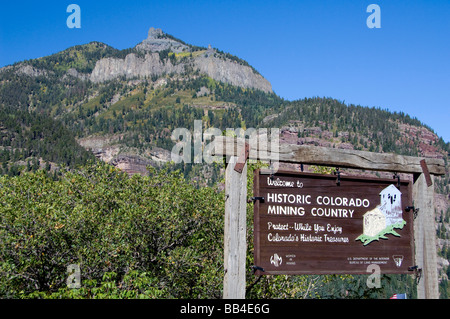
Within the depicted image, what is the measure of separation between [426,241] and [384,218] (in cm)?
106

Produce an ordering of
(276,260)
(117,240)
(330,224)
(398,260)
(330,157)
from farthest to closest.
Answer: (117,240) < (398,260) < (330,157) < (330,224) < (276,260)

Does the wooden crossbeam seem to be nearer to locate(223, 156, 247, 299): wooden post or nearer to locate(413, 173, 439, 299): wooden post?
locate(223, 156, 247, 299): wooden post

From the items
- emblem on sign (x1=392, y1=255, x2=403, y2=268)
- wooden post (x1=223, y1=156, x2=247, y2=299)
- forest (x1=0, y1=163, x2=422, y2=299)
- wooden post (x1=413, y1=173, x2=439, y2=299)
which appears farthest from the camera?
forest (x1=0, y1=163, x2=422, y2=299)

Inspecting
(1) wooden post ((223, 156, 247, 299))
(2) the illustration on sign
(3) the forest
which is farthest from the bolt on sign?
(3) the forest

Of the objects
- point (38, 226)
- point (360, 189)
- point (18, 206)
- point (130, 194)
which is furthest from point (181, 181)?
point (360, 189)

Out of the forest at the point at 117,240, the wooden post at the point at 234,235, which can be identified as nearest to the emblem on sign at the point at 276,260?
the wooden post at the point at 234,235

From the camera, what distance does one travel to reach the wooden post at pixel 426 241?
779 centimetres

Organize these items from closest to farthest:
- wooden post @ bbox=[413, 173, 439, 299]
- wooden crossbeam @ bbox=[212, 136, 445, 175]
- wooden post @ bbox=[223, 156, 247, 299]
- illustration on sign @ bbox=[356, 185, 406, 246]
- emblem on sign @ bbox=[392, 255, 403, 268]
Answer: wooden post @ bbox=[223, 156, 247, 299] < wooden crossbeam @ bbox=[212, 136, 445, 175] < illustration on sign @ bbox=[356, 185, 406, 246] < emblem on sign @ bbox=[392, 255, 403, 268] < wooden post @ bbox=[413, 173, 439, 299]

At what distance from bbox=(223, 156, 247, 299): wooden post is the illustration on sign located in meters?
2.04

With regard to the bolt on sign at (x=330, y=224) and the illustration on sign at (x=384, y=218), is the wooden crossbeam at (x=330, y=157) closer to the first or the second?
the bolt on sign at (x=330, y=224)

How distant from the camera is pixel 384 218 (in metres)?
7.47

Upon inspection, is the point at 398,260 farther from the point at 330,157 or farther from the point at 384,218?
the point at 330,157

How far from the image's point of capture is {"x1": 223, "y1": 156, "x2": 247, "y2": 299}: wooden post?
643 cm

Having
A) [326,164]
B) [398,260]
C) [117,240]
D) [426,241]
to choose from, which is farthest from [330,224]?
[117,240]
